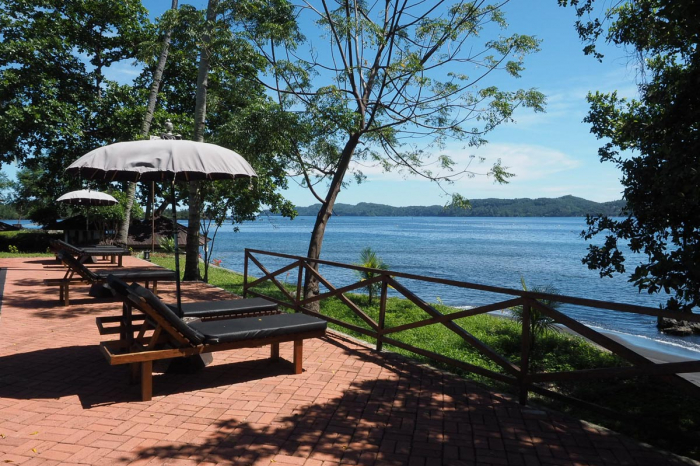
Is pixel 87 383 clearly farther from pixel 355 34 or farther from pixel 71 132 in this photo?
pixel 71 132

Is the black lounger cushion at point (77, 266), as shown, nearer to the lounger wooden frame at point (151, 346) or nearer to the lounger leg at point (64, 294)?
the lounger leg at point (64, 294)

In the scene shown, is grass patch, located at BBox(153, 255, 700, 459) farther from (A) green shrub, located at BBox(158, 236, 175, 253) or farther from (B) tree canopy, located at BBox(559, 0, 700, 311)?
(A) green shrub, located at BBox(158, 236, 175, 253)

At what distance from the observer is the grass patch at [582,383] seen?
383 cm

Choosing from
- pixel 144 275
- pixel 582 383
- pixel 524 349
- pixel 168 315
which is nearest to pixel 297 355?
pixel 168 315

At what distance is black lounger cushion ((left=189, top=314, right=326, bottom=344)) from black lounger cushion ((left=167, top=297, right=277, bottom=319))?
0.64 metres

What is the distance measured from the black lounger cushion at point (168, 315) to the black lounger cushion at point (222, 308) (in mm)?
937

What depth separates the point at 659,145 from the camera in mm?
4973

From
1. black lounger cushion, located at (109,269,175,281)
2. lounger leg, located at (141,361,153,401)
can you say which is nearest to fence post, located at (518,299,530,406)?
lounger leg, located at (141,361,153,401)

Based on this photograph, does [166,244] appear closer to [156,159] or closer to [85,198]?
[85,198]

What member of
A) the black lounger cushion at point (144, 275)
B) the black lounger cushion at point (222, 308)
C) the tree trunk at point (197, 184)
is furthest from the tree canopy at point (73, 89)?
the black lounger cushion at point (222, 308)

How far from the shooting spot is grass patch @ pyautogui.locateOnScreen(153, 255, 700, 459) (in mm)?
3830

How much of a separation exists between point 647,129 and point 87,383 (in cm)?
641

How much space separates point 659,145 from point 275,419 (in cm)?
473

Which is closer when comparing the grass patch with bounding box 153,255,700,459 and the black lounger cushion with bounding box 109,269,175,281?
the grass patch with bounding box 153,255,700,459
